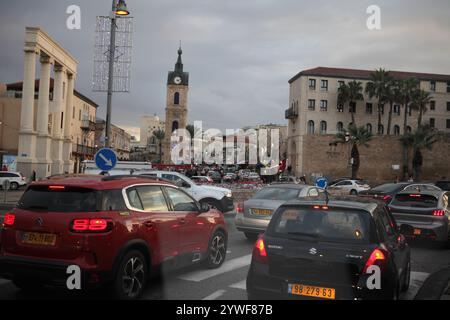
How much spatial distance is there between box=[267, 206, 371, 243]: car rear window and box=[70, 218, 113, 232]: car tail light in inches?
81.4

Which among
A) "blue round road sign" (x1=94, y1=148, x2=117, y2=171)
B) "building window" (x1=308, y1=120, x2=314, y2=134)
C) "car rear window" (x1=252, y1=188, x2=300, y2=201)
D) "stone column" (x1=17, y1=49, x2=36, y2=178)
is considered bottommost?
"car rear window" (x1=252, y1=188, x2=300, y2=201)

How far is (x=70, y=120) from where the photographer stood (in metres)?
46.6

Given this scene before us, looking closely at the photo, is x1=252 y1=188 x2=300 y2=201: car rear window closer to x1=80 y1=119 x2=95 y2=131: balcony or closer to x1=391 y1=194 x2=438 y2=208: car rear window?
x1=391 y1=194 x2=438 y2=208: car rear window

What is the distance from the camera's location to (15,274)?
574 centimetres

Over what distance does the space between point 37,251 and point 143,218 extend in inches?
55.6

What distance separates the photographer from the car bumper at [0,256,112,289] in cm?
548

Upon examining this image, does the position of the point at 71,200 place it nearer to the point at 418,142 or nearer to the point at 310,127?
the point at 418,142

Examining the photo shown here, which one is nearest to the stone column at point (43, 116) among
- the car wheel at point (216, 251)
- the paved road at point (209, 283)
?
the paved road at point (209, 283)

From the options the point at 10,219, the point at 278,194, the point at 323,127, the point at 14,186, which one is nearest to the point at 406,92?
the point at 323,127

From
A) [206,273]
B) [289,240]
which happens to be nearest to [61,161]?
[206,273]

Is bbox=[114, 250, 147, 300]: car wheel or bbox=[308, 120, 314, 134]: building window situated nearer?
bbox=[114, 250, 147, 300]: car wheel

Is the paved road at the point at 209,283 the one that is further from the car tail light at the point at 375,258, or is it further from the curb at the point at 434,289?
the car tail light at the point at 375,258

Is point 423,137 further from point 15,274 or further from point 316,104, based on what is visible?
point 15,274

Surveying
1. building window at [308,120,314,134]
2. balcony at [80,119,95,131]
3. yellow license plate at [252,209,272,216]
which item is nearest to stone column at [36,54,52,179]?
balcony at [80,119,95,131]
